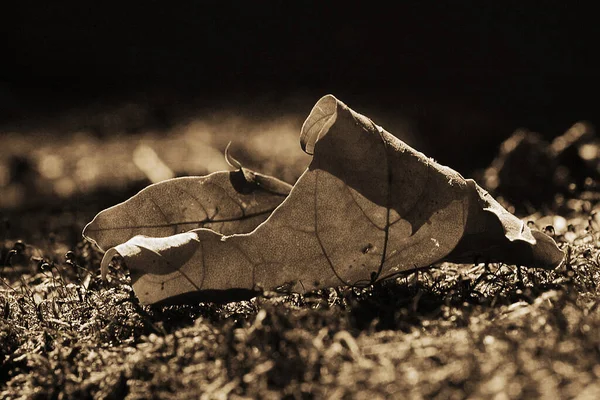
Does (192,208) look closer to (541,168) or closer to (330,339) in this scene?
(330,339)

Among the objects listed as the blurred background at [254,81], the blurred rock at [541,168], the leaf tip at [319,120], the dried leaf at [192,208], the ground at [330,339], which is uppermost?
the blurred background at [254,81]

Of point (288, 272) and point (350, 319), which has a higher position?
point (288, 272)

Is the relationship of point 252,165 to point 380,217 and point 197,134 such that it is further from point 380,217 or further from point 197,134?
point 380,217

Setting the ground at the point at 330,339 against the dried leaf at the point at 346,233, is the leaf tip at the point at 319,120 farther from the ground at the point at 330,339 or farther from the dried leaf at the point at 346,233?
the ground at the point at 330,339

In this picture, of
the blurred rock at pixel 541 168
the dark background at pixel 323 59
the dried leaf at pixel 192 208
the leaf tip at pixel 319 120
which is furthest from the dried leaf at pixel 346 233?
the dark background at pixel 323 59

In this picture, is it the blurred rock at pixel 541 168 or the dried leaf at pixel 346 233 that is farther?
the blurred rock at pixel 541 168

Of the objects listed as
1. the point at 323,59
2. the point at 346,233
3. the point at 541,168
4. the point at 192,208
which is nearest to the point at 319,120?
the point at 346,233

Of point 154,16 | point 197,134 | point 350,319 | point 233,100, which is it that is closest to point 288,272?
point 350,319

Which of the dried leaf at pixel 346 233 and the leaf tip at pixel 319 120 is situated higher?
the leaf tip at pixel 319 120
